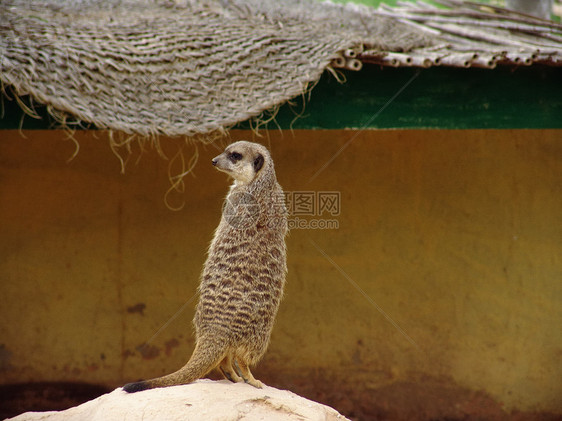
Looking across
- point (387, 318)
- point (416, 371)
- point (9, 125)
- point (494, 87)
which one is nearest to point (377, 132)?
point (494, 87)

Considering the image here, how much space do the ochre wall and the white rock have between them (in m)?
A: 1.92

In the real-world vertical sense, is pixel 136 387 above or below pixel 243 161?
Answer: below

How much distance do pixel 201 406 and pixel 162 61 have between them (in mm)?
1806

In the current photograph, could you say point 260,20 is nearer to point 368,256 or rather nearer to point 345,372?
point 368,256

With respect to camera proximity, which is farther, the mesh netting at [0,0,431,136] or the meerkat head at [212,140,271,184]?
the mesh netting at [0,0,431,136]

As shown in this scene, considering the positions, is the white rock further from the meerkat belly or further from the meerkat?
the meerkat belly

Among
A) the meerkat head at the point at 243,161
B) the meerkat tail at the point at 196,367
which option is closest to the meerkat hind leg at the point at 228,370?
the meerkat tail at the point at 196,367

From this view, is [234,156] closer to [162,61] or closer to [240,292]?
[240,292]

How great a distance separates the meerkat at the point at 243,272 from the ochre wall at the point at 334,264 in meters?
1.83

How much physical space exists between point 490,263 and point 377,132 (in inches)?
50.8

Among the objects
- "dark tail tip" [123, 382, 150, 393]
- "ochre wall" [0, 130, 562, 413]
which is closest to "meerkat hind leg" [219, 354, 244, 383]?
"dark tail tip" [123, 382, 150, 393]

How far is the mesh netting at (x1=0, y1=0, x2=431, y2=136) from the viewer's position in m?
2.93

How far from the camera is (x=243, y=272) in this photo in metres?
2.55

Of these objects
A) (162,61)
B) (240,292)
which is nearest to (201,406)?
(240,292)
